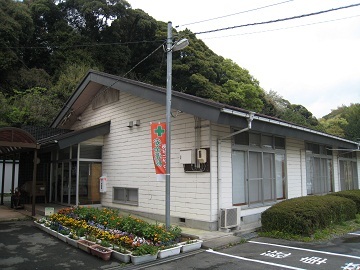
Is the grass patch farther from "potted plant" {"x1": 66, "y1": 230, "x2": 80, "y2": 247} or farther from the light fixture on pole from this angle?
"potted plant" {"x1": 66, "y1": 230, "x2": 80, "y2": 247}

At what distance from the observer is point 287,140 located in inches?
475

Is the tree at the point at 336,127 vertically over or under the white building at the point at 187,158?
over

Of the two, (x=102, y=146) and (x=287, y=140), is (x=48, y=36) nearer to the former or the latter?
(x=102, y=146)

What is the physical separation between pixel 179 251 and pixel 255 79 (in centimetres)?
4436

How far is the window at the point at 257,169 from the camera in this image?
31.5ft

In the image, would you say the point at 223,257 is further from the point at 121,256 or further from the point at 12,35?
the point at 12,35

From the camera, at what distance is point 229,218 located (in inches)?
336

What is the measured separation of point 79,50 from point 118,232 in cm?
2536

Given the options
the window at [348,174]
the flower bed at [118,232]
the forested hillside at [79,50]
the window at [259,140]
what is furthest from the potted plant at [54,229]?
the forested hillside at [79,50]

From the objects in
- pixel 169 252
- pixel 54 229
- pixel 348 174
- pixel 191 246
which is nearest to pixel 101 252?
pixel 169 252

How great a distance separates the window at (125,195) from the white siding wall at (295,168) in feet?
18.8

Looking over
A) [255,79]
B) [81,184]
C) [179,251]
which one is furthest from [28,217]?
[255,79]

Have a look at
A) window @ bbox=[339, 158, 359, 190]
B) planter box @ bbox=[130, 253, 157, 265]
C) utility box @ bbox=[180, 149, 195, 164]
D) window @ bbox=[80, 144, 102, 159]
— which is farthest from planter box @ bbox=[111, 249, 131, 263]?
window @ bbox=[339, 158, 359, 190]

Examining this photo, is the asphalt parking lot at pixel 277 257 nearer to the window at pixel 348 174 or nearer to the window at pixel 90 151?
the window at pixel 90 151
